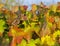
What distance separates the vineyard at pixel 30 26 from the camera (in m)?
1.14

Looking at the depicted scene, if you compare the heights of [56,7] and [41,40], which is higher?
[56,7]

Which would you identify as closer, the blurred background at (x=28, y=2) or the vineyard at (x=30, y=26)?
the vineyard at (x=30, y=26)

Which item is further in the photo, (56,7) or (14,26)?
(56,7)

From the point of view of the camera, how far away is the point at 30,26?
4.02ft

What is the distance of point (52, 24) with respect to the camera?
1.25 metres

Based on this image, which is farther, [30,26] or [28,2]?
[28,2]

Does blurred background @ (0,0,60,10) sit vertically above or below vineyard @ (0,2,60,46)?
above

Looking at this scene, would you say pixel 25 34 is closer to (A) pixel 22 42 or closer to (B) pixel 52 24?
(A) pixel 22 42

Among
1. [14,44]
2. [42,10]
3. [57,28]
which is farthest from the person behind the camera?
[42,10]

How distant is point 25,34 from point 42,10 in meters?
0.26

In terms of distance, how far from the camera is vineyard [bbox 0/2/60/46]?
1.14 m

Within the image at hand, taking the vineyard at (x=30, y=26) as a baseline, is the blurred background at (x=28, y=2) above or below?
above

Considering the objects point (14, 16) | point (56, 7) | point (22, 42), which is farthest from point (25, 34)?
point (56, 7)

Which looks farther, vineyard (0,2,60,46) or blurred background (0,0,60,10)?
blurred background (0,0,60,10)
